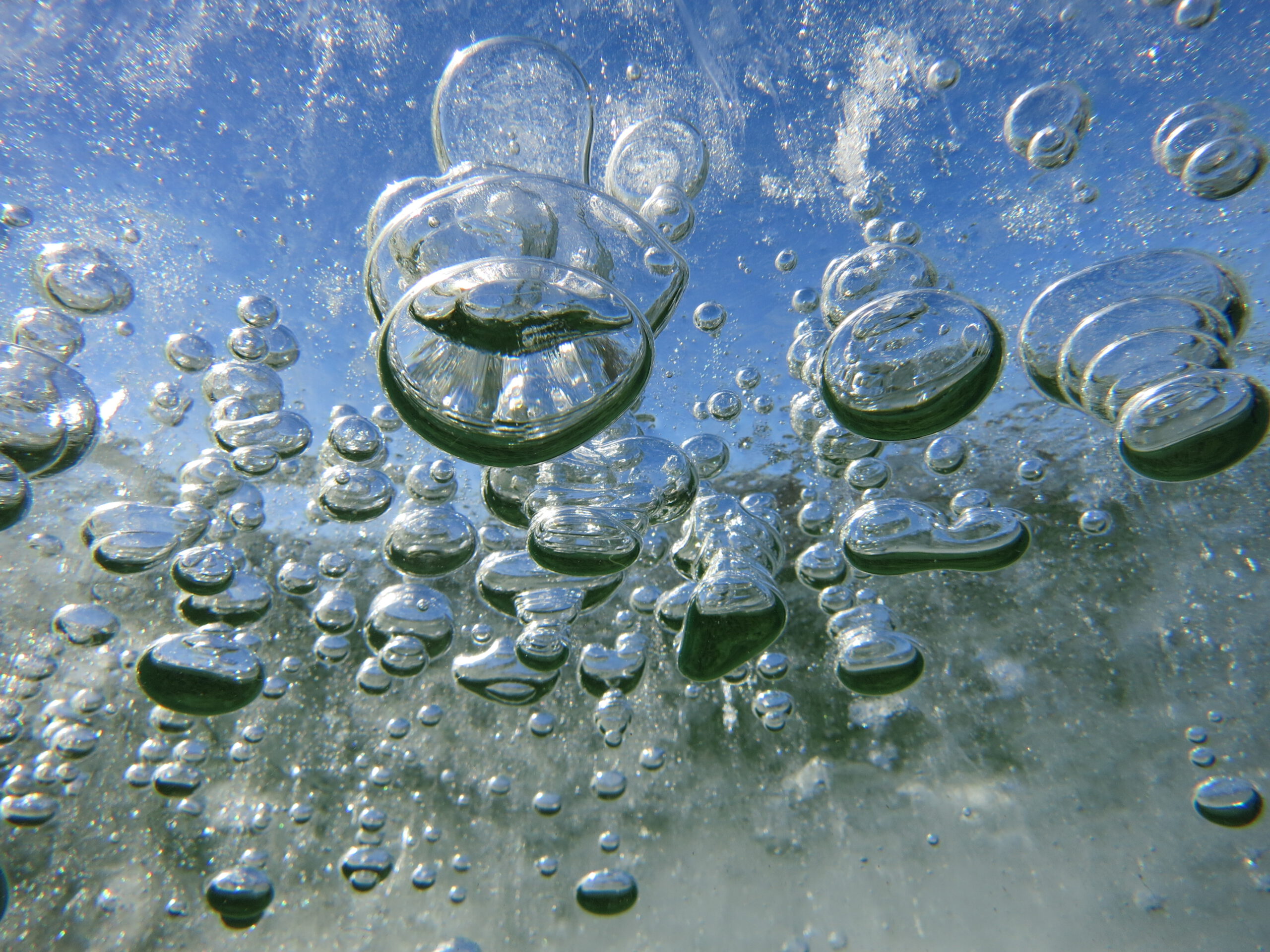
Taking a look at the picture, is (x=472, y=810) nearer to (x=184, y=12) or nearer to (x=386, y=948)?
(x=386, y=948)

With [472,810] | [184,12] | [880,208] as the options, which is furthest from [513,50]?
[472,810]

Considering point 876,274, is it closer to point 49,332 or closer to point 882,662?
point 882,662

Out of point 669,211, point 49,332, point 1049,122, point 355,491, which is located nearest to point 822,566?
point 669,211

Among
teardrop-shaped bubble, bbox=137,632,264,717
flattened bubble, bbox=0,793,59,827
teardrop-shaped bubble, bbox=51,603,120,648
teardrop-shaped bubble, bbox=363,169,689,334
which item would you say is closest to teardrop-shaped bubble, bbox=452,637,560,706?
teardrop-shaped bubble, bbox=137,632,264,717

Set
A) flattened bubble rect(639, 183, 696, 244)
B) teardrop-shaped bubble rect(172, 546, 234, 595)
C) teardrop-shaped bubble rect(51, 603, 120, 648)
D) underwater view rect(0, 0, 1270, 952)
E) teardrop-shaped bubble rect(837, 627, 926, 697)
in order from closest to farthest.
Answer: underwater view rect(0, 0, 1270, 952)
flattened bubble rect(639, 183, 696, 244)
teardrop-shaped bubble rect(172, 546, 234, 595)
teardrop-shaped bubble rect(51, 603, 120, 648)
teardrop-shaped bubble rect(837, 627, 926, 697)

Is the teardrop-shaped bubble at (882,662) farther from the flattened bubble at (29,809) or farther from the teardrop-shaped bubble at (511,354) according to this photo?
the flattened bubble at (29,809)

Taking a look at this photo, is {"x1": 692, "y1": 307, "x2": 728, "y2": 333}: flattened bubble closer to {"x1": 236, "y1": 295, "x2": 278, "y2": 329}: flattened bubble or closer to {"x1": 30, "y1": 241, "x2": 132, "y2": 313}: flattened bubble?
{"x1": 236, "y1": 295, "x2": 278, "y2": 329}: flattened bubble
